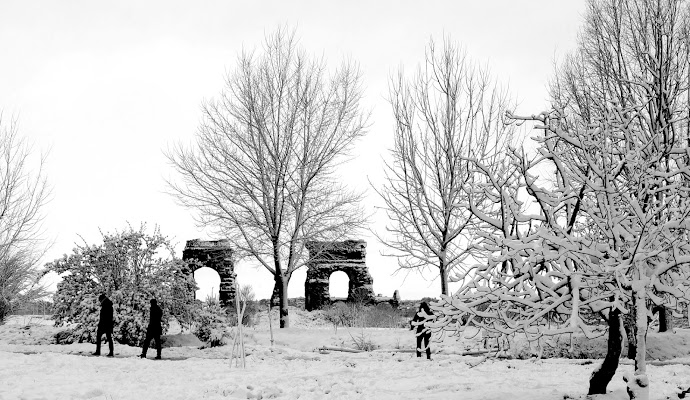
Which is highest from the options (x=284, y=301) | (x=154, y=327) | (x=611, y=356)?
(x=284, y=301)

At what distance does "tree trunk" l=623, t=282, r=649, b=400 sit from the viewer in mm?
5457

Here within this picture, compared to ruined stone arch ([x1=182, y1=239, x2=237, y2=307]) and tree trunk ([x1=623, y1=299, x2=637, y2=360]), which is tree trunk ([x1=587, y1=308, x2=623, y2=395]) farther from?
ruined stone arch ([x1=182, y1=239, x2=237, y2=307])

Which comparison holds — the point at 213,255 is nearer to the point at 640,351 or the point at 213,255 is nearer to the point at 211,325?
the point at 211,325

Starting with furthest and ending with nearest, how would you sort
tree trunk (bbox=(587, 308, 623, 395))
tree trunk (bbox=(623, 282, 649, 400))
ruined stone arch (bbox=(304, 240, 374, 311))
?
ruined stone arch (bbox=(304, 240, 374, 311)), tree trunk (bbox=(587, 308, 623, 395)), tree trunk (bbox=(623, 282, 649, 400))

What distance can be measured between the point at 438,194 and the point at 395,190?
1207 mm

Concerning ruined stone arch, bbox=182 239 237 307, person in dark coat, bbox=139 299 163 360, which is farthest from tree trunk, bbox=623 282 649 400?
ruined stone arch, bbox=182 239 237 307

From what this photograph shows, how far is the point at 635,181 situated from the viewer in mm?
5926

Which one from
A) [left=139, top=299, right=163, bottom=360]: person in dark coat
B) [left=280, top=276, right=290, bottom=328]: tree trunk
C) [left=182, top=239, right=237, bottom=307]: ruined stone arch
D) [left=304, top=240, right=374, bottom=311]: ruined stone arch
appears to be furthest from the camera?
[left=182, top=239, right=237, bottom=307]: ruined stone arch

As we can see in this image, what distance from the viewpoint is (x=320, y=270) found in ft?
100

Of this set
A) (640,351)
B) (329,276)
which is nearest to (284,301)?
(329,276)

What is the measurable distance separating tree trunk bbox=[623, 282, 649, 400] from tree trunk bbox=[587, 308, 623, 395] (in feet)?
0.87

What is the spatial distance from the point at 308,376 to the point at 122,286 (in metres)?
8.17

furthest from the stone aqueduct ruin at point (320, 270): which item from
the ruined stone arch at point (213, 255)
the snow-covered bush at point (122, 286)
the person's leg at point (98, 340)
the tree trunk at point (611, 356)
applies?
the tree trunk at point (611, 356)

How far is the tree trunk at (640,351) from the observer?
17.9 ft
